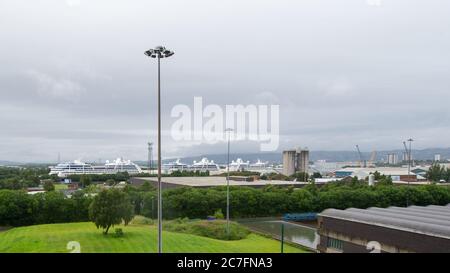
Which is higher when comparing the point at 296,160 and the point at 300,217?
the point at 296,160

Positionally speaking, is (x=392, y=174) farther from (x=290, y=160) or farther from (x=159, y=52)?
(x=159, y=52)

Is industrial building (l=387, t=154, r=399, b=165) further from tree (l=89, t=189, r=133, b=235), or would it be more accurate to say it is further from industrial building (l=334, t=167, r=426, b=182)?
tree (l=89, t=189, r=133, b=235)

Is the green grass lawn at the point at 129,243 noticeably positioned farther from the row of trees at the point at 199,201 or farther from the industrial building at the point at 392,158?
the industrial building at the point at 392,158

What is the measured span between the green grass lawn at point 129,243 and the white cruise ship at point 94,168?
130 ft

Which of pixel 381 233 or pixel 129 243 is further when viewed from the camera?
pixel 129 243

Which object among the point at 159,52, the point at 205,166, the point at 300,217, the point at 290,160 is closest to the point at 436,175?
the point at 290,160

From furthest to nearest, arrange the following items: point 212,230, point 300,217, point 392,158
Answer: point 392,158 → point 300,217 → point 212,230

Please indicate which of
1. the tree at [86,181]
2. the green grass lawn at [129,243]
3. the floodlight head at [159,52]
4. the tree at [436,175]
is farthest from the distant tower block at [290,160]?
the floodlight head at [159,52]

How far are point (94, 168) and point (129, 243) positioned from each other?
155 feet

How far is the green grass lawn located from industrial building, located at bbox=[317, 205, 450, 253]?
4.77ft

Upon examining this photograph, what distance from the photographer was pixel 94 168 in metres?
56.8
